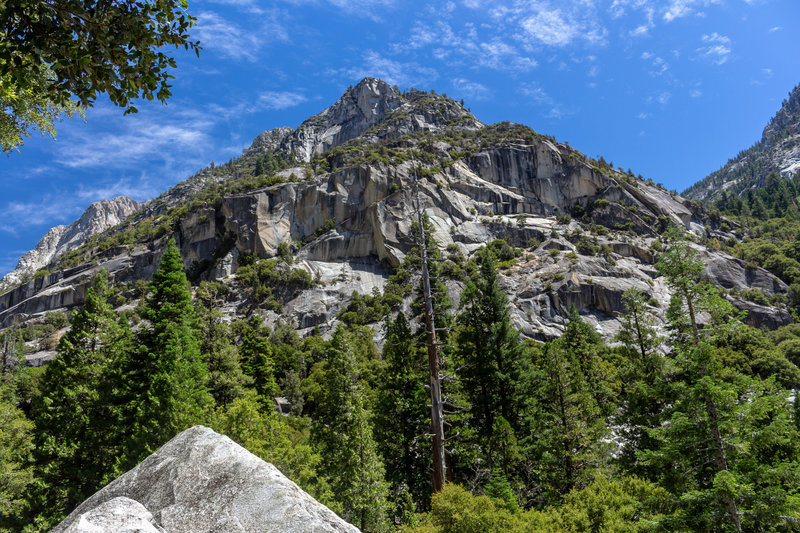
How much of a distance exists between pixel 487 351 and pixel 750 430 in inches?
473

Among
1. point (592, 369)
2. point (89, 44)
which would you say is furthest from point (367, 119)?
point (89, 44)

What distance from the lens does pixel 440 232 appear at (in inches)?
3450

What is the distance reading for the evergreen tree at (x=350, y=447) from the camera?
15812 mm

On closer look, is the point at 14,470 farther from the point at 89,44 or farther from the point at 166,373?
the point at 89,44

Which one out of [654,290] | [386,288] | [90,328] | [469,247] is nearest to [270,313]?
[386,288]

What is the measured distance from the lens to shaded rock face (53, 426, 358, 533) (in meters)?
3.30

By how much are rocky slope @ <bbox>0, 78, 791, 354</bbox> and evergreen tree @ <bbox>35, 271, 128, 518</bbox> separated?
44.4 metres

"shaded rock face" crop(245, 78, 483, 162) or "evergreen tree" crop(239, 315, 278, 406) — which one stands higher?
"shaded rock face" crop(245, 78, 483, 162)

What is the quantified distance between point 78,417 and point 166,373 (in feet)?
20.9

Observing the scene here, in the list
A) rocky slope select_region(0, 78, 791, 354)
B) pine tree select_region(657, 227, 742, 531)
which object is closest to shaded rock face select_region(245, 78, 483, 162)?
rocky slope select_region(0, 78, 791, 354)

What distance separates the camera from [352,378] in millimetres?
20375

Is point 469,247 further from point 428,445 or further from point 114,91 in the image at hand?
point 114,91

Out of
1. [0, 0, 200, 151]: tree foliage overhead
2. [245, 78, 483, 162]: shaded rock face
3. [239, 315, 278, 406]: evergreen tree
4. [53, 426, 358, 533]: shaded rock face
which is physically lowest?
[53, 426, 358, 533]: shaded rock face

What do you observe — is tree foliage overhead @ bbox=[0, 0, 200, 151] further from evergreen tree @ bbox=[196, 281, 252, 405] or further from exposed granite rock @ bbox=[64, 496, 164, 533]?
evergreen tree @ bbox=[196, 281, 252, 405]
